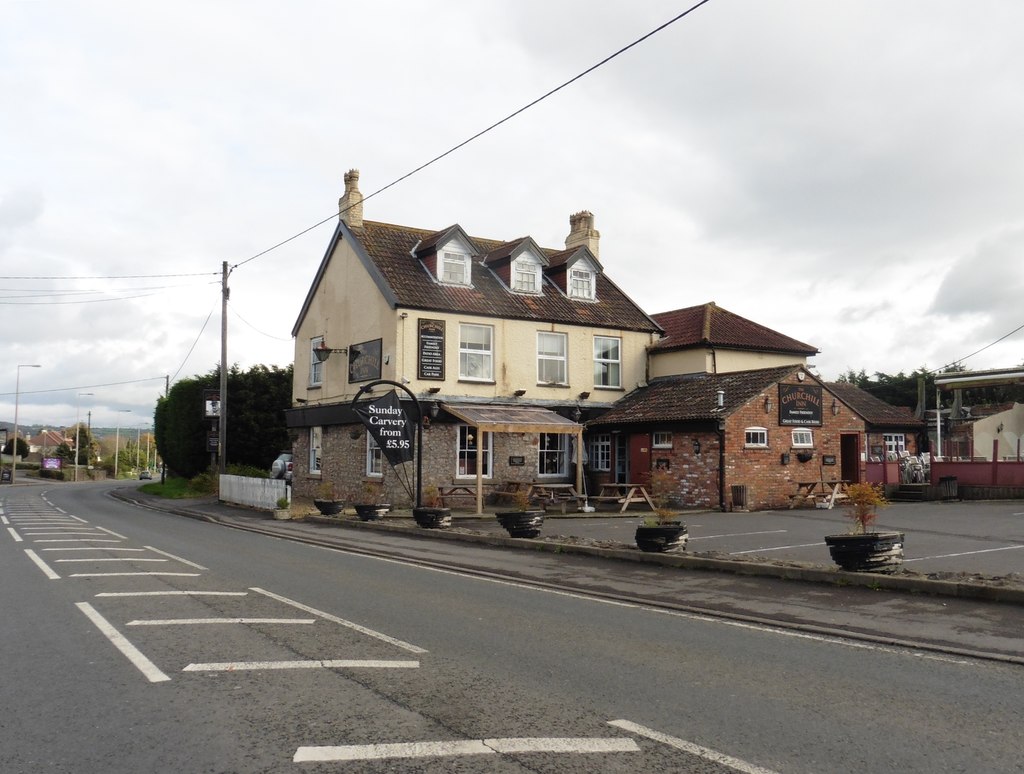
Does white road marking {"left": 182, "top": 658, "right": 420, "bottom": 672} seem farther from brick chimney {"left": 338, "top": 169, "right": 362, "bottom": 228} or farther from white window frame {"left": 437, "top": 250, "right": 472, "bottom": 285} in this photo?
brick chimney {"left": 338, "top": 169, "right": 362, "bottom": 228}

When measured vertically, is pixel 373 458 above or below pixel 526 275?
below

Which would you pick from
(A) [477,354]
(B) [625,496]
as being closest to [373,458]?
(A) [477,354]

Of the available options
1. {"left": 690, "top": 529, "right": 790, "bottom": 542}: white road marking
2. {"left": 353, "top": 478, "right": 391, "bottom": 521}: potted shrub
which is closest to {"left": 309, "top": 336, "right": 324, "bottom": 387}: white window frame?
{"left": 353, "top": 478, "right": 391, "bottom": 521}: potted shrub

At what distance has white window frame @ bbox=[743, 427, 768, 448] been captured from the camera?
2562 centimetres

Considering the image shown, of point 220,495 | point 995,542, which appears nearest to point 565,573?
point 995,542

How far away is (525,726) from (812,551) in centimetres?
1137

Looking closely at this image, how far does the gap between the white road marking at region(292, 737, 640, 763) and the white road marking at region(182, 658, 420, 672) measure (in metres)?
1.85

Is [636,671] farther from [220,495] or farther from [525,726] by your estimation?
[220,495]

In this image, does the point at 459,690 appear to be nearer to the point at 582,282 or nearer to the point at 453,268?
the point at 453,268

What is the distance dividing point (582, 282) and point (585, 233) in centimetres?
344

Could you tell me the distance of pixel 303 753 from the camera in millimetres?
4738

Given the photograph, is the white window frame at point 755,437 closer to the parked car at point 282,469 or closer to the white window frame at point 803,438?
the white window frame at point 803,438

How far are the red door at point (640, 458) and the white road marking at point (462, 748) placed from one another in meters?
22.5

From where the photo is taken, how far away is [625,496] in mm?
27312
